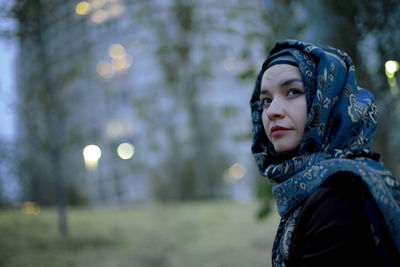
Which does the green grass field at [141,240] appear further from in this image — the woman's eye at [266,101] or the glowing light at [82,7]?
the glowing light at [82,7]

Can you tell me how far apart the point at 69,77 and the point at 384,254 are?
7734mm

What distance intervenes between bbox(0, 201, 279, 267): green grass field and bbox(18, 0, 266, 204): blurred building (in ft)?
5.93

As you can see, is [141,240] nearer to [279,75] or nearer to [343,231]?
[279,75]

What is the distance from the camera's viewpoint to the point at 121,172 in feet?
86.2

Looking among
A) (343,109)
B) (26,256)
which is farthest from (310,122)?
(26,256)

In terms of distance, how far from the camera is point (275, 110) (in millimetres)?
1395

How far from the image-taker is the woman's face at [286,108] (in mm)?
1369

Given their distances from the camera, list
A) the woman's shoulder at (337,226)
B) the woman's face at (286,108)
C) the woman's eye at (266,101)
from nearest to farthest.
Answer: the woman's shoulder at (337,226)
the woman's face at (286,108)
the woman's eye at (266,101)

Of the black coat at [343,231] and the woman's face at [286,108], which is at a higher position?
the woman's face at [286,108]

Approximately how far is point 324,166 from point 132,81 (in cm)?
2525

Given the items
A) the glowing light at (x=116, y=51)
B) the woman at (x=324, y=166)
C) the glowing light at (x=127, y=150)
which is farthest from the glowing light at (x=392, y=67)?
the glowing light at (x=116, y=51)

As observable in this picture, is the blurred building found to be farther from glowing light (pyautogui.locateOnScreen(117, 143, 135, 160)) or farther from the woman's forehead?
the woman's forehead

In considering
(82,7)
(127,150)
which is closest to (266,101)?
(82,7)

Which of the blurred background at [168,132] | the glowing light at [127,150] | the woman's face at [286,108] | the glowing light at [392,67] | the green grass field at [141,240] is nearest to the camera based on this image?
the woman's face at [286,108]
